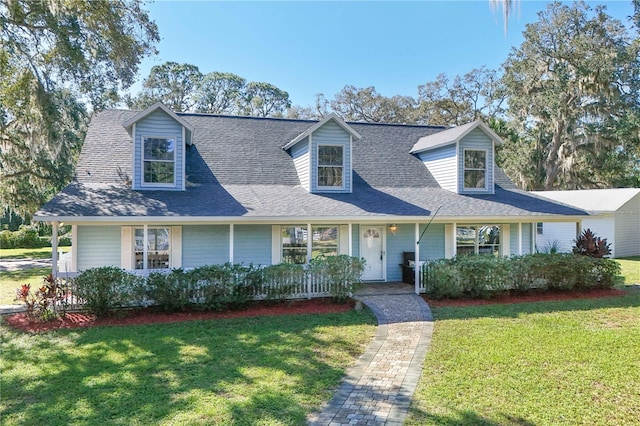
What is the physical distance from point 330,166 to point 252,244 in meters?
3.67

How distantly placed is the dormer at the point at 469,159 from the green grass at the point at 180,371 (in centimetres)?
738

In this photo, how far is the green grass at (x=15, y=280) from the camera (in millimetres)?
11375

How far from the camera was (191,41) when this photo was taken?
15.8 m

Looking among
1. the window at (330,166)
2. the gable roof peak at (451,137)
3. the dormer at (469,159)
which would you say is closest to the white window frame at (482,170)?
the dormer at (469,159)

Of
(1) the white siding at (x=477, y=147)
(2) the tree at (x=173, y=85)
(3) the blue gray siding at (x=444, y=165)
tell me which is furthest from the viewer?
(2) the tree at (x=173, y=85)

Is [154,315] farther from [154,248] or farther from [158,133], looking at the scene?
[158,133]

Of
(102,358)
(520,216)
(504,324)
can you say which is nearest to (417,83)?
(520,216)

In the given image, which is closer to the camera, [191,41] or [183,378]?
[183,378]

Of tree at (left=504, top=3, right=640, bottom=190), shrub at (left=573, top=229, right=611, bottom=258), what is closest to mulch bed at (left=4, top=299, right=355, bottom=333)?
shrub at (left=573, top=229, right=611, bottom=258)

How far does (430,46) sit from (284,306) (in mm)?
17323

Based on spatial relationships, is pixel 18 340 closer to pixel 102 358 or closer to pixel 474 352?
pixel 102 358

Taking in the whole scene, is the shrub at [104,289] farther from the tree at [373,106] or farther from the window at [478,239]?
the tree at [373,106]

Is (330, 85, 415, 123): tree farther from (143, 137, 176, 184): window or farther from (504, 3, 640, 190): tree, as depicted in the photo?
(143, 137, 176, 184): window

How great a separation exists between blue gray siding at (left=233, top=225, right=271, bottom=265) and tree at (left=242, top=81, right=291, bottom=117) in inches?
1186
